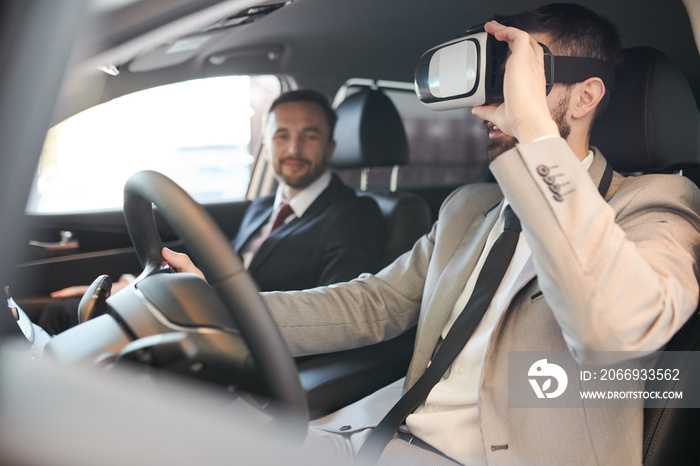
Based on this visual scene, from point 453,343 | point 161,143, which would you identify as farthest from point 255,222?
point 453,343

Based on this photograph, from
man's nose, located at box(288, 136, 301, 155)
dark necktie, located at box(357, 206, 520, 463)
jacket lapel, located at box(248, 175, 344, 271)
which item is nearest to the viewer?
dark necktie, located at box(357, 206, 520, 463)

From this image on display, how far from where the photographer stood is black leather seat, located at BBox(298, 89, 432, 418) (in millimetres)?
1367

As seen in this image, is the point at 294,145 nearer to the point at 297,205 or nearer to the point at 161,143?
the point at 297,205

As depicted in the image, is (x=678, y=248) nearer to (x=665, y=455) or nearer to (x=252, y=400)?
(x=665, y=455)

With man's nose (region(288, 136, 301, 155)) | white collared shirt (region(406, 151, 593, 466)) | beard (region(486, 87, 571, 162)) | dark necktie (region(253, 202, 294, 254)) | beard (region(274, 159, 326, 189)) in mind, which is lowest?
white collared shirt (region(406, 151, 593, 466))

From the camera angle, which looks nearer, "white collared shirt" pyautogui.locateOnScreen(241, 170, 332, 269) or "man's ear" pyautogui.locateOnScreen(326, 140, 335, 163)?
"white collared shirt" pyautogui.locateOnScreen(241, 170, 332, 269)

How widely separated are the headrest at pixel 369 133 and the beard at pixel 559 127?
1061mm

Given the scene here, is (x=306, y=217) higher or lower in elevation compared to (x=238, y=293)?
lower

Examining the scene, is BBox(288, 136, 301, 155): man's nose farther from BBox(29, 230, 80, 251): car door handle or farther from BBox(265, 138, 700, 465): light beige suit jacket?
BBox(265, 138, 700, 465): light beige suit jacket

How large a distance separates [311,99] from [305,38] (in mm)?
461

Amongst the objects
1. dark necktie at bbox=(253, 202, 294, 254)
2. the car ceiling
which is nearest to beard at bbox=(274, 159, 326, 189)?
dark necktie at bbox=(253, 202, 294, 254)

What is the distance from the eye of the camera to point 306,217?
7.00ft

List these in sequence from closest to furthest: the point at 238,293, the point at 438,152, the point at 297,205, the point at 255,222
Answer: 1. the point at 238,293
2. the point at 297,205
3. the point at 255,222
4. the point at 438,152
